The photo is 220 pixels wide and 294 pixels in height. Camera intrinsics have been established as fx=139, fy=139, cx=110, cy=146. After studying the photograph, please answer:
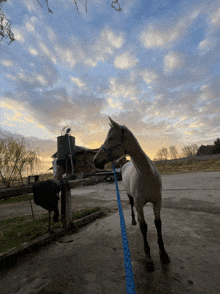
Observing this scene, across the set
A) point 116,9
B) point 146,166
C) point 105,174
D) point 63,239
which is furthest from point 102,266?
point 105,174

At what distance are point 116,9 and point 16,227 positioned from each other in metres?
5.31

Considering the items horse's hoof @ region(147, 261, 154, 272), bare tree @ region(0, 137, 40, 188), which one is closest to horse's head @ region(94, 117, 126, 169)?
horse's hoof @ region(147, 261, 154, 272)

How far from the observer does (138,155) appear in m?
2.14

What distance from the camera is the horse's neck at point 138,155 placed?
2111mm

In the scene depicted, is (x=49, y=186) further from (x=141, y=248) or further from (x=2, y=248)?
(x=141, y=248)

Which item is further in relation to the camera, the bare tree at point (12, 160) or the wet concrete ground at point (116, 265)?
the bare tree at point (12, 160)

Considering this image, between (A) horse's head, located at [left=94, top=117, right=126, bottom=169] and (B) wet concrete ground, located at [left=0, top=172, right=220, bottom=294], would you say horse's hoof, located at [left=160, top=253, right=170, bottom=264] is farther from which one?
(A) horse's head, located at [left=94, top=117, right=126, bottom=169]

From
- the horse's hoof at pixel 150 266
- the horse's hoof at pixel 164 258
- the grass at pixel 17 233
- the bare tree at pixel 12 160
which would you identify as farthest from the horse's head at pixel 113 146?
the bare tree at pixel 12 160

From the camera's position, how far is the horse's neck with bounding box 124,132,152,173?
6.93ft

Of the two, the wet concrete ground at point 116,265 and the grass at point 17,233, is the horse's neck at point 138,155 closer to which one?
the wet concrete ground at point 116,265

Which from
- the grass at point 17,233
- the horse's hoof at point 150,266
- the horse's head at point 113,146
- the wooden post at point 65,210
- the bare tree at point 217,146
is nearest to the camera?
the horse's hoof at point 150,266

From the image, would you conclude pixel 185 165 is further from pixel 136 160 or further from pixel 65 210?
pixel 136 160

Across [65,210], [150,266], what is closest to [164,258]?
[150,266]

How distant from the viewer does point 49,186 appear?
2.95m
